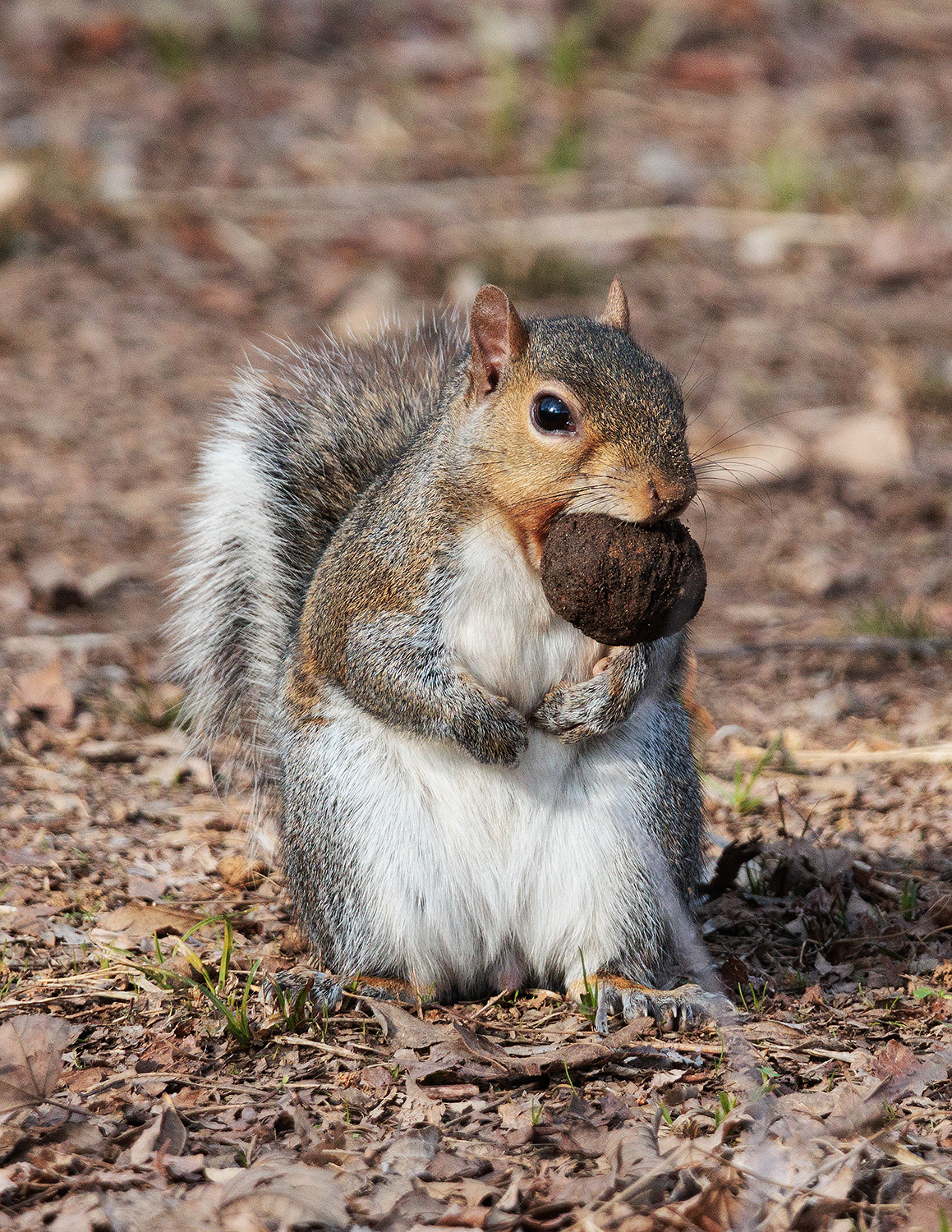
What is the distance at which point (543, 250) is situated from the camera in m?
6.73

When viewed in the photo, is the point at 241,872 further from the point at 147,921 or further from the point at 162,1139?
the point at 162,1139

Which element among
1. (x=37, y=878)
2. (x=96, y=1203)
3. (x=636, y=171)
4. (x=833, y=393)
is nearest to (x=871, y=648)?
(x=833, y=393)

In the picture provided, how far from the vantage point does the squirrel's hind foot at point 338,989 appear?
2.71 m

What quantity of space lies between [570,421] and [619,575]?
0.28 m

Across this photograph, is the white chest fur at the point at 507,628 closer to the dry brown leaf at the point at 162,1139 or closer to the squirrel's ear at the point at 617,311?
the squirrel's ear at the point at 617,311

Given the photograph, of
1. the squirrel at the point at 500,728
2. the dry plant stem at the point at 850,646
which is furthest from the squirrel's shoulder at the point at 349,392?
the dry plant stem at the point at 850,646

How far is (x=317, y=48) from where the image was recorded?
840 centimetres

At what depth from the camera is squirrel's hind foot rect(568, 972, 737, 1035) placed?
2666 mm

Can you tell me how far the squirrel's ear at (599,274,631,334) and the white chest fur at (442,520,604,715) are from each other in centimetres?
61

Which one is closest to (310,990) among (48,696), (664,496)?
(664,496)

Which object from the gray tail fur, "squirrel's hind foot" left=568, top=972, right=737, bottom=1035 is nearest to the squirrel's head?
the gray tail fur

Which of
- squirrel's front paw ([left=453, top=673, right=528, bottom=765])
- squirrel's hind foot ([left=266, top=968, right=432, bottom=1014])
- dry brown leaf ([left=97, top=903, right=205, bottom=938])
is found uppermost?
squirrel's front paw ([left=453, top=673, right=528, bottom=765])

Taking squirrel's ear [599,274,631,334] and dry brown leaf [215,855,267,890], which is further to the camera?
dry brown leaf [215,855,267,890]

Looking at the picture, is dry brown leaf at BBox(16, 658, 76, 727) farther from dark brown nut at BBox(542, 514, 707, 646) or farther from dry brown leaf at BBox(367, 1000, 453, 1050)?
dark brown nut at BBox(542, 514, 707, 646)
